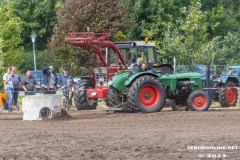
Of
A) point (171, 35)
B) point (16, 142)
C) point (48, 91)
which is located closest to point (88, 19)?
point (171, 35)

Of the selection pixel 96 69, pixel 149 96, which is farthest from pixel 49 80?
pixel 149 96

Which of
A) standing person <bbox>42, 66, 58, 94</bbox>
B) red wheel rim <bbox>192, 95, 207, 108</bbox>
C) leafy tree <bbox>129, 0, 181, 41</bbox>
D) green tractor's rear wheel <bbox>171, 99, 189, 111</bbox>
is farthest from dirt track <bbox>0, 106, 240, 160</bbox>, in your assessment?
leafy tree <bbox>129, 0, 181, 41</bbox>

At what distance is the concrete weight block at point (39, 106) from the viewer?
1800cm

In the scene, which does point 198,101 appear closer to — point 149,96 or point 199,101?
point 199,101

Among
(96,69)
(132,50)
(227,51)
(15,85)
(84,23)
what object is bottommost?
(15,85)

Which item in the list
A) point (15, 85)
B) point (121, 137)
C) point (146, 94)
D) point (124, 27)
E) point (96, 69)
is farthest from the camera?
point (124, 27)

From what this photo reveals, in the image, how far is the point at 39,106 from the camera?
1798 centimetres

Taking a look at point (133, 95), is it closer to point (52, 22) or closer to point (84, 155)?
point (84, 155)

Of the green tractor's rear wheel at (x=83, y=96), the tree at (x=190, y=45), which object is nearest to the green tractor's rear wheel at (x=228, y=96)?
the green tractor's rear wheel at (x=83, y=96)

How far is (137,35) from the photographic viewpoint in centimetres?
5031

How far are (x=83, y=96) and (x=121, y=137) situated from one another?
9668 millimetres

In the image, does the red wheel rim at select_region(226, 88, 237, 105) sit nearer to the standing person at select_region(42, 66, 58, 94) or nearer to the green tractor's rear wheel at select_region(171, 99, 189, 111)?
the green tractor's rear wheel at select_region(171, 99, 189, 111)

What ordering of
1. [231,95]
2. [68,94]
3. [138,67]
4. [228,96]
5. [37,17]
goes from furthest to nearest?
[37,17] → [231,95] → [228,96] → [68,94] → [138,67]

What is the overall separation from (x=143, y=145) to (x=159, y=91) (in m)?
8.42
